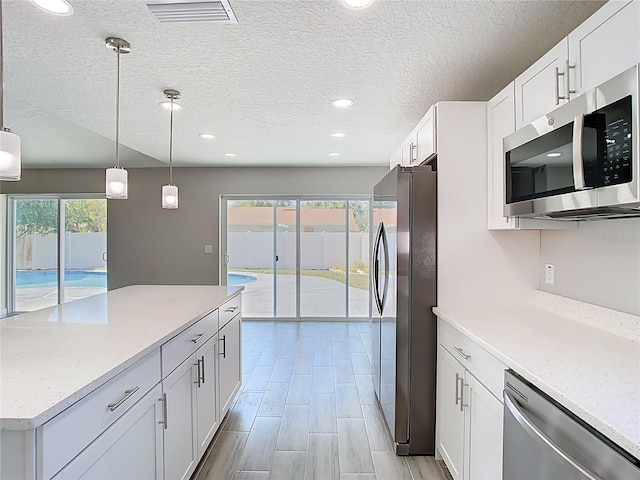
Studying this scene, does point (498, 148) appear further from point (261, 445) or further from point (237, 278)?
point (237, 278)

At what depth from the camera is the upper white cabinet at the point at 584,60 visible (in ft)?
4.12

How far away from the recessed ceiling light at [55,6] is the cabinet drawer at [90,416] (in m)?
1.54

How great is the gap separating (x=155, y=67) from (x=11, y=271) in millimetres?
5973

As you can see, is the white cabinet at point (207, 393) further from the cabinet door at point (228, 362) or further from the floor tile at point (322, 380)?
the floor tile at point (322, 380)

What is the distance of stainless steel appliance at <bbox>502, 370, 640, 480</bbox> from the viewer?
36.4 inches

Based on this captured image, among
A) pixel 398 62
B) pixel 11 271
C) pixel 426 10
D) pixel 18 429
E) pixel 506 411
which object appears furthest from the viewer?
pixel 11 271

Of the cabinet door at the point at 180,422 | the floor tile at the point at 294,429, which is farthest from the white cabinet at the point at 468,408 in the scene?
the cabinet door at the point at 180,422

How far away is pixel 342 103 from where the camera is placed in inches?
117

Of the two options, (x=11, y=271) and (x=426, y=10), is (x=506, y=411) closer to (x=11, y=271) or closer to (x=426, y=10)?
(x=426, y=10)

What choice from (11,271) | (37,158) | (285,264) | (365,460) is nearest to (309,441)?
(365,460)

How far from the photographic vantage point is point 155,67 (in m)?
2.35

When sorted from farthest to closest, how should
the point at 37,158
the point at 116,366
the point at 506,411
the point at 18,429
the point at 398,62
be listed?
the point at 37,158 → the point at 398,62 → the point at 506,411 → the point at 116,366 → the point at 18,429

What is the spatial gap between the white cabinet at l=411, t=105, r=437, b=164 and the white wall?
0.07 meters

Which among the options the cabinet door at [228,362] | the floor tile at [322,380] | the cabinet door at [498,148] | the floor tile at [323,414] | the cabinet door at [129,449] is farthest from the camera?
the floor tile at [322,380]
